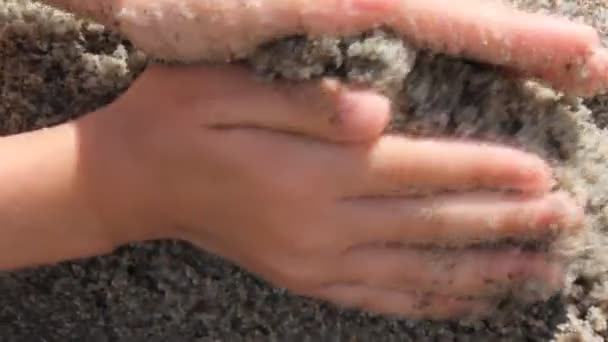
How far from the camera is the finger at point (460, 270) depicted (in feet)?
1.97

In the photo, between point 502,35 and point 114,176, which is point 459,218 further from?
point 114,176

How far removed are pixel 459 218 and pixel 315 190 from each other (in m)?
0.09

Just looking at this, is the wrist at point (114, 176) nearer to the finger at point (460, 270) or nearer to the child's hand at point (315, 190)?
the child's hand at point (315, 190)

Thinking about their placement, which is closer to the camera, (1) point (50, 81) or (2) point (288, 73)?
(2) point (288, 73)

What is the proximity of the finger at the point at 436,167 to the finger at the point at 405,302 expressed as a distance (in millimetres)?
83

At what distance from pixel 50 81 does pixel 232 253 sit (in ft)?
0.66

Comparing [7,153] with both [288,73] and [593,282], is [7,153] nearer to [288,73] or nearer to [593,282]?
[288,73]

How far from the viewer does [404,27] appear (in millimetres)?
561

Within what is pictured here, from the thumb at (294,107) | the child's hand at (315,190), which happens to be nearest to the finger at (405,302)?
the child's hand at (315,190)

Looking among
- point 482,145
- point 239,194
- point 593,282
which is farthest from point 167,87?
point 593,282

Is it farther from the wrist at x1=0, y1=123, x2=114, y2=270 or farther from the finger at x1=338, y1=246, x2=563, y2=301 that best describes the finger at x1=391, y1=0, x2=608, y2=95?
the wrist at x1=0, y1=123, x2=114, y2=270

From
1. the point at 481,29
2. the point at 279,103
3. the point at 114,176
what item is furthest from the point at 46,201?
the point at 481,29

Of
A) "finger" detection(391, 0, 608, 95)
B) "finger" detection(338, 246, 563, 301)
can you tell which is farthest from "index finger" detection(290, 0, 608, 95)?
"finger" detection(338, 246, 563, 301)

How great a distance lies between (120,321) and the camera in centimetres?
75
